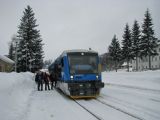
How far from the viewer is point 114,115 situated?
32.1ft

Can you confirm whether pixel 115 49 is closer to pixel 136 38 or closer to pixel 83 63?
pixel 136 38

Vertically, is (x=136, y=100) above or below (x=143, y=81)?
below

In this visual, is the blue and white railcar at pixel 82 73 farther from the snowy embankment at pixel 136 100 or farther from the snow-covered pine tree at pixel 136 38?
the snow-covered pine tree at pixel 136 38

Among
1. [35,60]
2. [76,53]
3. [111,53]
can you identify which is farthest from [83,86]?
[111,53]

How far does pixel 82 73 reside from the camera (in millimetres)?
16250

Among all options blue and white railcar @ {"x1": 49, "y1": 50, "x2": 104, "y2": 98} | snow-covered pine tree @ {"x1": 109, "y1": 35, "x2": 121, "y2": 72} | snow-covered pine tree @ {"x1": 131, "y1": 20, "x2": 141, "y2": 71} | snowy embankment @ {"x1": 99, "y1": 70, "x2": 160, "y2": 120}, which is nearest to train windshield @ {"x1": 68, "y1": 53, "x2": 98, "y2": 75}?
blue and white railcar @ {"x1": 49, "y1": 50, "x2": 104, "y2": 98}

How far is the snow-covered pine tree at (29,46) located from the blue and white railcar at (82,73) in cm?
3559

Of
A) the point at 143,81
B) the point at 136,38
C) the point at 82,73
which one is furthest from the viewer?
the point at 136,38

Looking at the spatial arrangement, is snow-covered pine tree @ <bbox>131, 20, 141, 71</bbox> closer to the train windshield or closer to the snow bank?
the snow bank

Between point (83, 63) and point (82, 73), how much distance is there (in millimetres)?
737

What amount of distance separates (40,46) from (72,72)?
129 ft

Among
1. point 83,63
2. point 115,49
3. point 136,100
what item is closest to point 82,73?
point 83,63

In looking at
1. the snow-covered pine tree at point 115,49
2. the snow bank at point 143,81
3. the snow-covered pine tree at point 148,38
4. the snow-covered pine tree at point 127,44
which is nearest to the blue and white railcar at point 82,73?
the snow bank at point 143,81

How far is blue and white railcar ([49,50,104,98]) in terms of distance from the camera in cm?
1579
